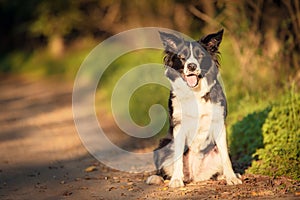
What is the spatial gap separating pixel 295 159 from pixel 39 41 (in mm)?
26651

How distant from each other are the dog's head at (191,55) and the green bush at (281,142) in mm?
1403

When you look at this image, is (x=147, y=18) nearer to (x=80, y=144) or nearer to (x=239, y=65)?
(x=239, y=65)

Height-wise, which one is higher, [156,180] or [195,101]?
[195,101]

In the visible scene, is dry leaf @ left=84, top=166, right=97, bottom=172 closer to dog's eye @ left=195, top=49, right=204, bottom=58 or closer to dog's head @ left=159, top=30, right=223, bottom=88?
dog's head @ left=159, top=30, right=223, bottom=88

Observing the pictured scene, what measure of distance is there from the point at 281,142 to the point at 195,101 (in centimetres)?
150

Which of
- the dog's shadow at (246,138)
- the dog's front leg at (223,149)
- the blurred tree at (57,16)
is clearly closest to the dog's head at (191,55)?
the dog's front leg at (223,149)

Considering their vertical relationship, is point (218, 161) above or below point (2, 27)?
below

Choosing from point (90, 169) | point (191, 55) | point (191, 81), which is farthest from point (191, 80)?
point (90, 169)

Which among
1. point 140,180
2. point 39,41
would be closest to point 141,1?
point 140,180

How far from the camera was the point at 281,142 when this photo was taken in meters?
7.38

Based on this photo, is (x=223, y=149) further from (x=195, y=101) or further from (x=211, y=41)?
(x=211, y=41)

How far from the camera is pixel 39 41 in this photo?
1266 inches

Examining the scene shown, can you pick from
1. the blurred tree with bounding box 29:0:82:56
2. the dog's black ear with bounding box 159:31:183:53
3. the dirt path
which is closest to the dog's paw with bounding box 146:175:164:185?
the dirt path

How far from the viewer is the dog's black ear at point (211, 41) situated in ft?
21.4
